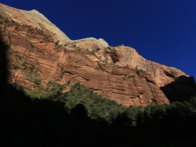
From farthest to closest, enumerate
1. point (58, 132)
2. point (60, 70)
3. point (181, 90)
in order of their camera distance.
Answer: point (181, 90) → point (60, 70) → point (58, 132)

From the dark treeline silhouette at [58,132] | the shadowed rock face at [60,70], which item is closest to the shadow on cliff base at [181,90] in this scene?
the shadowed rock face at [60,70]

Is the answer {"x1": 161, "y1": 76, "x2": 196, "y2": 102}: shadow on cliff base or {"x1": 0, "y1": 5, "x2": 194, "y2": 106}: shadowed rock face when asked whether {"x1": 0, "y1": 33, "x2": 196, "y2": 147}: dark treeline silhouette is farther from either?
{"x1": 161, "y1": 76, "x2": 196, "y2": 102}: shadow on cliff base

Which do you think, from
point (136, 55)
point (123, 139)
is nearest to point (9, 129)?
point (123, 139)

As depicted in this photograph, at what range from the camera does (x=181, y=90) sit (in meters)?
77.1

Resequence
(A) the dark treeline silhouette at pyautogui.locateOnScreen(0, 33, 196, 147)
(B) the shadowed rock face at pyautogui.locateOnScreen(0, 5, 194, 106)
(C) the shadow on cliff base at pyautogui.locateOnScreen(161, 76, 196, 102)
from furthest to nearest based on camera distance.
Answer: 1. (C) the shadow on cliff base at pyautogui.locateOnScreen(161, 76, 196, 102)
2. (B) the shadowed rock face at pyautogui.locateOnScreen(0, 5, 194, 106)
3. (A) the dark treeline silhouette at pyautogui.locateOnScreen(0, 33, 196, 147)

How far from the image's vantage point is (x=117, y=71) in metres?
62.8

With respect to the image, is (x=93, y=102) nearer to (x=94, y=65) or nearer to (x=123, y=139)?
(x=94, y=65)

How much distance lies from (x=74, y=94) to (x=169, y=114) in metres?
16.5

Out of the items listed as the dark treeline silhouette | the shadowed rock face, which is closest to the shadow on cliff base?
the shadowed rock face

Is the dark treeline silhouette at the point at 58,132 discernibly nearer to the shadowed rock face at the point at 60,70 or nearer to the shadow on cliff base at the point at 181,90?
the shadowed rock face at the point at 60,70

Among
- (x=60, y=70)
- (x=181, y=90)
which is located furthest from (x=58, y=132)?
(x=181, y=90)

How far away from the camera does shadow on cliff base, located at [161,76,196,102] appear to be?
74562 millimetres

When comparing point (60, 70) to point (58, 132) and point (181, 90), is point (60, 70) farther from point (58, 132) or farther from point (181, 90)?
point (181, 90)

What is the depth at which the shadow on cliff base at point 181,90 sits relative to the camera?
245 ft
